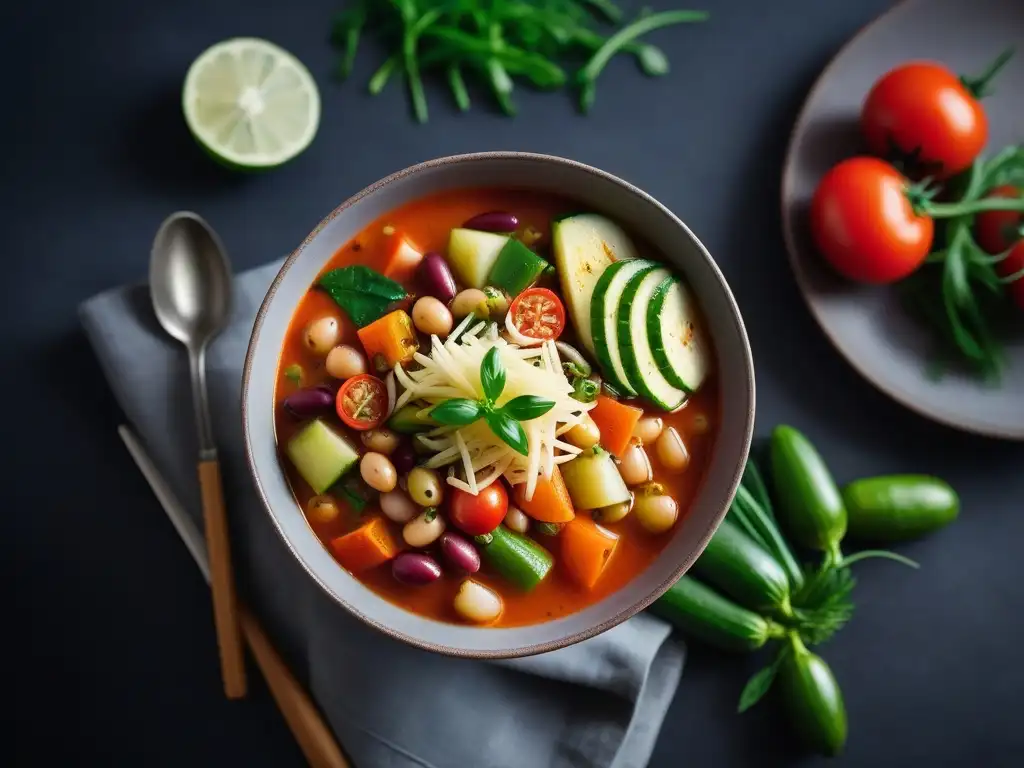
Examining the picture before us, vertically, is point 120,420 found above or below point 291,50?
below

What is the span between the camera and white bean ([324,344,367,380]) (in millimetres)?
2244

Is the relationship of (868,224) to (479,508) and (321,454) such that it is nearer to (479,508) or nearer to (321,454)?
(479,508)

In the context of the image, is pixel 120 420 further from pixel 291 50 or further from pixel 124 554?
pixel 291 50

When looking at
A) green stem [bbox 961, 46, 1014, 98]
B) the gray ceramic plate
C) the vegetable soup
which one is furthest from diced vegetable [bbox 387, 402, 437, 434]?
green stem [bbox 961, 46, 1014, 98]

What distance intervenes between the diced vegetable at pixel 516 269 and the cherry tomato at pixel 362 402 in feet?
1.32

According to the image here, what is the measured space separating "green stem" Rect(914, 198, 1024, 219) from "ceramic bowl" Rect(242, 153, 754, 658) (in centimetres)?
91

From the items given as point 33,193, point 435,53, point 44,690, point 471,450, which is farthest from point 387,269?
point 44,690

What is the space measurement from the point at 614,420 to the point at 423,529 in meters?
0.55

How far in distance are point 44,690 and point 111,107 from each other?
1.81 metres

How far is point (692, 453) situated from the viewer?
2.38 m

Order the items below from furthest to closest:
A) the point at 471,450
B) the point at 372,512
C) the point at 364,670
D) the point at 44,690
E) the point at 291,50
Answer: the point at 291,50 < the point at 44,690 < the point at 364,670 < the point at 372,512 < the point at 471,450

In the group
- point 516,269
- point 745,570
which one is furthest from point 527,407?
point 745,570

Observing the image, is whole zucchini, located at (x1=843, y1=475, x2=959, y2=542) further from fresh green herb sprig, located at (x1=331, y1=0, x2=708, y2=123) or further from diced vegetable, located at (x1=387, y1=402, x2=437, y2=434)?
fresh green herb sprig, located at (x1=331, y1=0, x2=708, y2=123)

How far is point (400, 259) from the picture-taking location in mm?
2312
